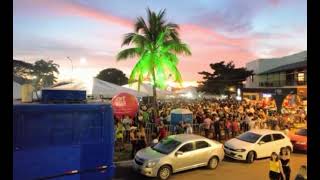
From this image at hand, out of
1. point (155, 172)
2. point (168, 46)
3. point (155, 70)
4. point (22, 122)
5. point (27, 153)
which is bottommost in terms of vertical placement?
point (155, 172)

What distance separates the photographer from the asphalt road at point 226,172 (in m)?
13.9

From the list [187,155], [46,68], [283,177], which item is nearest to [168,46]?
[187,155]

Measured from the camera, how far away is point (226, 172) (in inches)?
582

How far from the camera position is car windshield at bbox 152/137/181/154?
46.2 ft

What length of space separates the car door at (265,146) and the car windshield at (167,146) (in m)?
4.69

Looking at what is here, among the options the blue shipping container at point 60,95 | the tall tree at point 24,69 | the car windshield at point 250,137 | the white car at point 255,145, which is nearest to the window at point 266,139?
the white car at point 255,145

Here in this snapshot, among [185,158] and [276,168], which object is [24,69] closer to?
[185,158]

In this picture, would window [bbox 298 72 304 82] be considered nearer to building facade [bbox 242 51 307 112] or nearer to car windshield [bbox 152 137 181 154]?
building facade [bbox 242 51 307 112]

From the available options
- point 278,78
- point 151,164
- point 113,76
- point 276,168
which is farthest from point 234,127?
point 113,76

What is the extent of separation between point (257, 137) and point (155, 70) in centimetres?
909

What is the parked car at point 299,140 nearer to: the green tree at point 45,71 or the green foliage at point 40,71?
the green foliage at point 40,71

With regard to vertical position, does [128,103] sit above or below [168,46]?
below

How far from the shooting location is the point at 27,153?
941 cm
